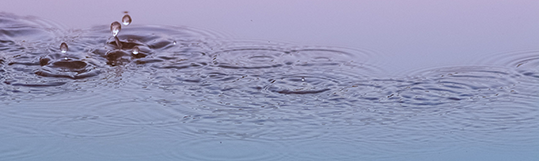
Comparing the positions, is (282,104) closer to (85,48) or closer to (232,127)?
(232,127)

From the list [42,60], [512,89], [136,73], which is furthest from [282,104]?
[42,60]

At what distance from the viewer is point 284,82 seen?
336 centimetres

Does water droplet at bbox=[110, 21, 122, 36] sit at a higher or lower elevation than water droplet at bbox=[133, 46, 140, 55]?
higher

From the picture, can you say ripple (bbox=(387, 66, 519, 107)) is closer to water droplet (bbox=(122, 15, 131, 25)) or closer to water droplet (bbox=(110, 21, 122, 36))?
water droplet (bbox=(110, 21, 122, 36))

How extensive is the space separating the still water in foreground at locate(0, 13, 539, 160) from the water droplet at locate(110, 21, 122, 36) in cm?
1

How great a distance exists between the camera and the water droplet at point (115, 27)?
4.20m

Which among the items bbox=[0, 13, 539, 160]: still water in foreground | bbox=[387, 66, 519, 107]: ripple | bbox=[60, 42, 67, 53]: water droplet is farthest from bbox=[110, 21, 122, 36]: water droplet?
bbox=[387, 66, 519, 107]: ripple

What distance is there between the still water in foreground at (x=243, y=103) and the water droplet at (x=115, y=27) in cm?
1

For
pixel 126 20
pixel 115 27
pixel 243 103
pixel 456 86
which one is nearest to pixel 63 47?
pixel 115 27

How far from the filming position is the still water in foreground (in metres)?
2.53

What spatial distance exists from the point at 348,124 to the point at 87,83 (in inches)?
55.8

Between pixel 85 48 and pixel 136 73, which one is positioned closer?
pixel 136 73

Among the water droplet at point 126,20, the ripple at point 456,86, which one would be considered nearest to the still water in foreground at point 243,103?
the ripple at point 456,86

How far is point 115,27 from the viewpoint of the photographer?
4242mm
